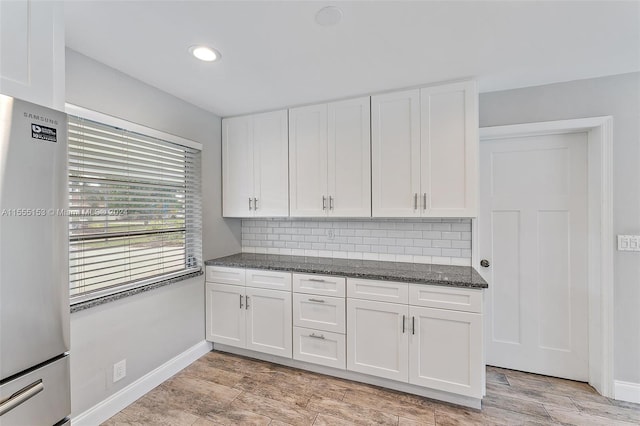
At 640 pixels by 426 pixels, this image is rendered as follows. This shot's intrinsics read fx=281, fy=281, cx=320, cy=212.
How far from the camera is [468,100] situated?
2.17m

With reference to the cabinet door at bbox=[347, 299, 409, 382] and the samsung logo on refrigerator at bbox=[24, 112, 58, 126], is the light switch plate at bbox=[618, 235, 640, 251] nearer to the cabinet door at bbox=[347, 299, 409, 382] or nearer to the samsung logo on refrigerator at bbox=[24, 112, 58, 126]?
the cabinet door at bbox=[347, 299, 409, 382]

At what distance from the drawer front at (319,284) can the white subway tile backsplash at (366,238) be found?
57 centimetres

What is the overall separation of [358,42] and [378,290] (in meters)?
1.77

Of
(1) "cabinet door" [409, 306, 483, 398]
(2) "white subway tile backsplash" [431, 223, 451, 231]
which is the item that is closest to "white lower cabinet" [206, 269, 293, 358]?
(1) "cabinet door" [409, 306, 483, 398]

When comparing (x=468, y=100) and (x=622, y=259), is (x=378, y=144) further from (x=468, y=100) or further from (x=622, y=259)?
(x=622, y=259)

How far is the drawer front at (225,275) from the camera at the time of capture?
2727mm

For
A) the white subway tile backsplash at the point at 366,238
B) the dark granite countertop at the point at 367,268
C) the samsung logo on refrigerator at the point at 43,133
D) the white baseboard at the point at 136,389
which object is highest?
the samsung logo on refrigerator at the point at 43,133

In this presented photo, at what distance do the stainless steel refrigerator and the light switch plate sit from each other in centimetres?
336

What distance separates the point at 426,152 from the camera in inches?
91.2

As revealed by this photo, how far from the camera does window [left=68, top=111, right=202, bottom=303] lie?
71.7 inches

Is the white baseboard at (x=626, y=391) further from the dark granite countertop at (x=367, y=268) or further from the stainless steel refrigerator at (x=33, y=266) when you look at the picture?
the stainless steel refrigerator at (x=33, y=266)

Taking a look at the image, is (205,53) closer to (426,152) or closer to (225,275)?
(426,152)

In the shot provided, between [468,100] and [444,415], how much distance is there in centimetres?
232

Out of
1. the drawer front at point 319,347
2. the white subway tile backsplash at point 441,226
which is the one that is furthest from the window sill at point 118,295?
the white subway tile backsplash at point 441,226
